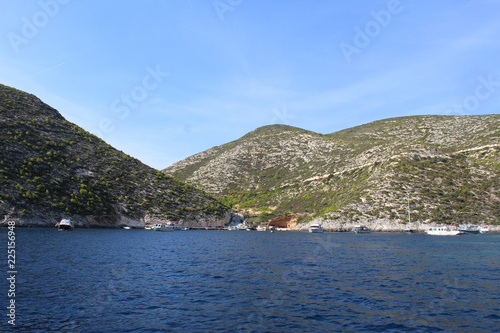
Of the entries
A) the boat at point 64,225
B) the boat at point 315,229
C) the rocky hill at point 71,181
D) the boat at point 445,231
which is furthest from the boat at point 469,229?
the boat at point 64,225

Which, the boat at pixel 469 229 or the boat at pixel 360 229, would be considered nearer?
the boat at pixel 469 229

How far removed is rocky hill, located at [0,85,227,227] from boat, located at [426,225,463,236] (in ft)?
278

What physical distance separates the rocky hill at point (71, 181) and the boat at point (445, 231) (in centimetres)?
8466

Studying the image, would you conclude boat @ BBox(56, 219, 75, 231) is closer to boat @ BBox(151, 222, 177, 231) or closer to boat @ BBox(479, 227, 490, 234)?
boat @ BBox(151, 222, 177, 231)

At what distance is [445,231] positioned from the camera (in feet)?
347

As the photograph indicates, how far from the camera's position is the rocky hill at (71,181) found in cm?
9475

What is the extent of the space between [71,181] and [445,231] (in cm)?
→ 12070

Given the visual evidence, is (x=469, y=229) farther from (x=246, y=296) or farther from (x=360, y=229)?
(x=246, y=296)

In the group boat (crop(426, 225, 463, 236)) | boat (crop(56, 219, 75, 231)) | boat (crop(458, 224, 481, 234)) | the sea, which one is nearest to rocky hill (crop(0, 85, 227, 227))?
boat (crop(56, 219, 75, 231))

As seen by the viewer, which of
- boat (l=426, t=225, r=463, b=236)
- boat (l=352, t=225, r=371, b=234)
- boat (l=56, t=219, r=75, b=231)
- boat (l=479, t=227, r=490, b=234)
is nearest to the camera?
boat (l=56, t=219, r=75, b=231)

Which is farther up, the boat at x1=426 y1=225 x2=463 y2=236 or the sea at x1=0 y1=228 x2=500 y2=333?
the sea at x1=0 y1=228 x2=500 y2=333

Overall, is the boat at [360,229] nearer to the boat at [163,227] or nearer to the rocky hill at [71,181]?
the rocky hill at [71,181]

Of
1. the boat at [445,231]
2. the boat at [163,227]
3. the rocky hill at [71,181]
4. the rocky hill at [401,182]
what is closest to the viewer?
the rocky hill at [71,181]

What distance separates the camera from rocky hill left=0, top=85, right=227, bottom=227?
9475 centimetres
